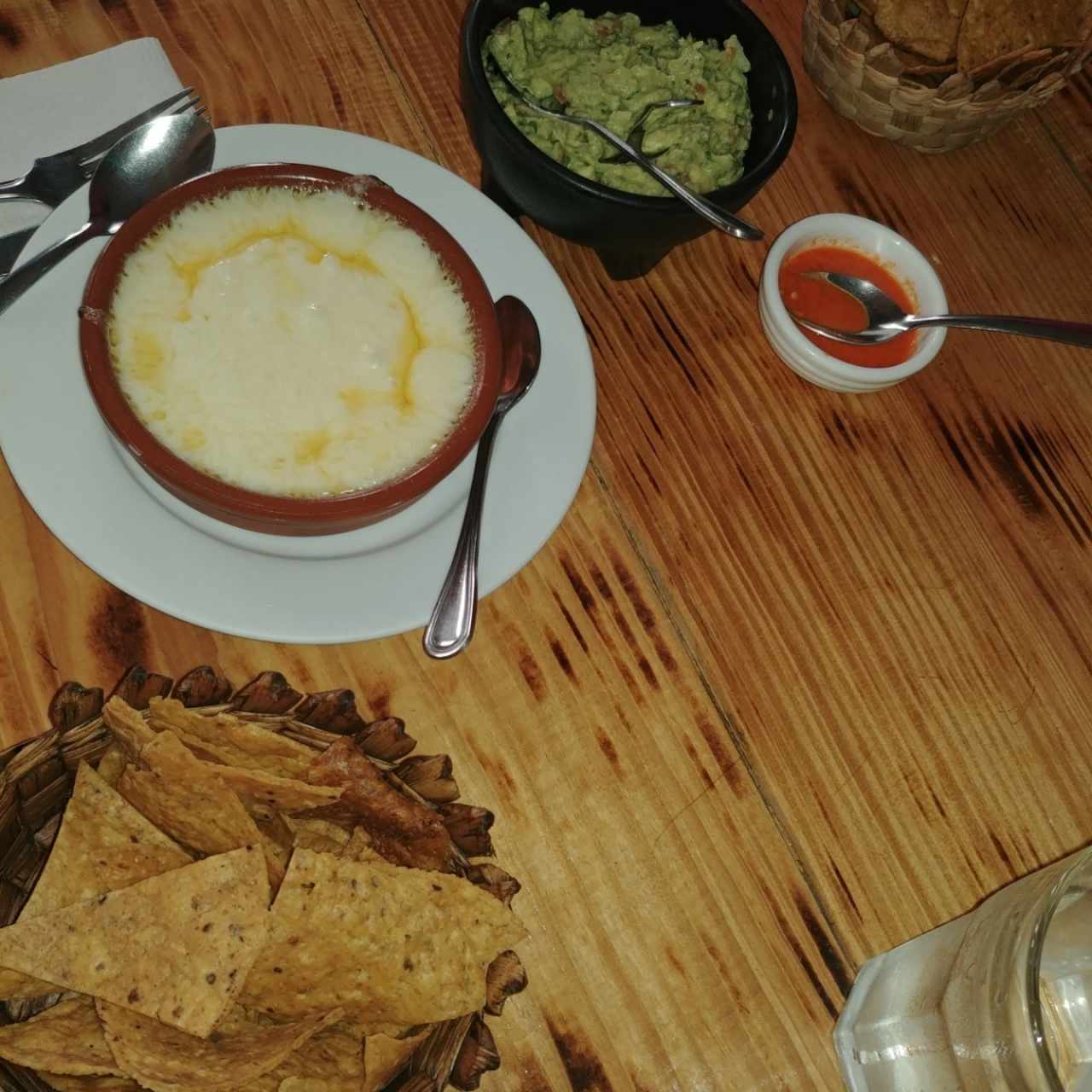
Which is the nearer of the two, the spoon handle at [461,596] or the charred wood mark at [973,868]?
the spoon handle at [461,596]

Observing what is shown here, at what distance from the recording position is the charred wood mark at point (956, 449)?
65.8 inches

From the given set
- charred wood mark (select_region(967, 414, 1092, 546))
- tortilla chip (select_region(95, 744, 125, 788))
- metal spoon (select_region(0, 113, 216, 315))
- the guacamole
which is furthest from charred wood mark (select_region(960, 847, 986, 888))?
metal spoon (select_region(0, 113, 216, 315))

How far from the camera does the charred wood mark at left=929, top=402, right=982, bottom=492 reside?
1.67 m

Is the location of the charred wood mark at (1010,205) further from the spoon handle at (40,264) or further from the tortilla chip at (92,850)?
the tortilla chip at (92,850)

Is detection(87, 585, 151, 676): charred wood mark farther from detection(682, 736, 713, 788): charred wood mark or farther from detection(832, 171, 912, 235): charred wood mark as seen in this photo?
detection(832, 171, 912, 235): charred wood mark

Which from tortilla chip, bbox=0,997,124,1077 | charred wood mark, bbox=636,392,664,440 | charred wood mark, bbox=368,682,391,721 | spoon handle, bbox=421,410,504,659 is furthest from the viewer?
charred wood mark, bbox=636,392,664,440

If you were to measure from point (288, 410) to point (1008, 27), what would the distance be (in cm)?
124

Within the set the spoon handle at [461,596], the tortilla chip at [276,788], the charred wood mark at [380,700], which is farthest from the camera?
the charred wood mark at [380,700]

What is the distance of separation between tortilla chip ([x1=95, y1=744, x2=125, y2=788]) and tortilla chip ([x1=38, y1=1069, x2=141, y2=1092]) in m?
0.30

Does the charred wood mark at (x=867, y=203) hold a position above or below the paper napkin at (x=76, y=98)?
below

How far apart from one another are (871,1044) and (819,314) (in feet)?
3.41

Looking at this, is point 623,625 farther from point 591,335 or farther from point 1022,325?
point 1022,325

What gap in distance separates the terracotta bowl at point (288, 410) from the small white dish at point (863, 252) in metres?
0.54

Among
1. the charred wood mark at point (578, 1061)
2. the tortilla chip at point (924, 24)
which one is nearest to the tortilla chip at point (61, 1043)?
the charred wood mark at point (578, 1061)
